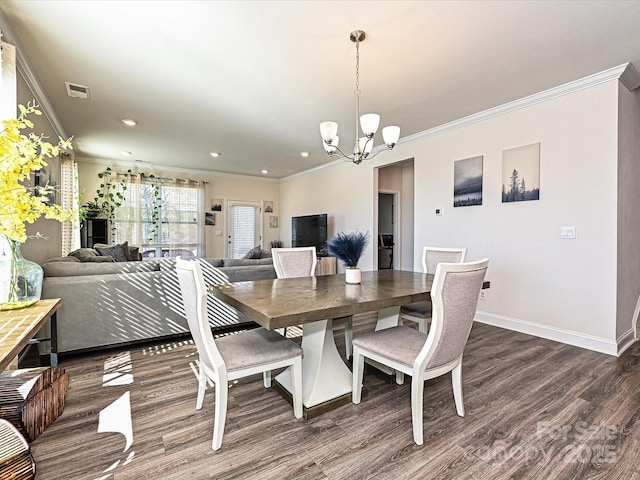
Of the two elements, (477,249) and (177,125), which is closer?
(477,249)

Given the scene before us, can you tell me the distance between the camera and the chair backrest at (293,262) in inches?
112

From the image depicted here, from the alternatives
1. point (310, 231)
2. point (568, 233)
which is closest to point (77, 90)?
point (310, 231)

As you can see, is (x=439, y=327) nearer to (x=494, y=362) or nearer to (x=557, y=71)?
(x=494, y=362)

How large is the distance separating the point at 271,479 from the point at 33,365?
2444 mm

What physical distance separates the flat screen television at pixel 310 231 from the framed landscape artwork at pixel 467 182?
2.69 m

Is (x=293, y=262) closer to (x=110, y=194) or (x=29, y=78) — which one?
(x=29, y=78)

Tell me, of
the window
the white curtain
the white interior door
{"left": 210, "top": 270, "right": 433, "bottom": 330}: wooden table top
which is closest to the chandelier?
{"left": 210, "top": 270, "right": 433, "bottom": 330}: wooden table top

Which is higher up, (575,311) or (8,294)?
(8,294)

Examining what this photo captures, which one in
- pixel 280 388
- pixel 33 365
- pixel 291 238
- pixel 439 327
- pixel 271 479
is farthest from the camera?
pixel 291 238

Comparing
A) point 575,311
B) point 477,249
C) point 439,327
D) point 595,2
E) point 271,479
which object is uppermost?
point 595,2

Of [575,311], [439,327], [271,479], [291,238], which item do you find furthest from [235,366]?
[291,238]

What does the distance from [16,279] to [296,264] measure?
1.92 meters

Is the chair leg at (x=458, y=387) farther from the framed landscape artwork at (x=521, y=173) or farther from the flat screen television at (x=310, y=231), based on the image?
the flat screen television at (x=310, y=231)

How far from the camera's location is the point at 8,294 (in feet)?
6.17
